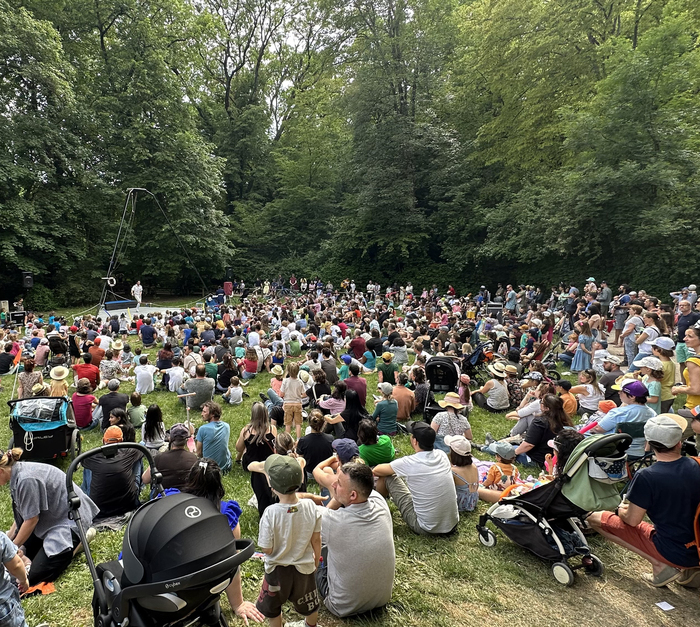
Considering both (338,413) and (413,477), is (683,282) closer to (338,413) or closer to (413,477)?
(338,413)

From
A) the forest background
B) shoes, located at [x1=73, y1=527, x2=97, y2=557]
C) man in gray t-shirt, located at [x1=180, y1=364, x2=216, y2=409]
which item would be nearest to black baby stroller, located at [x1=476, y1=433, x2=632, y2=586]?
shoes, located at [x1=73, y1=527, x2=97, y2=557]

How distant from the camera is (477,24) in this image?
87.7 ft

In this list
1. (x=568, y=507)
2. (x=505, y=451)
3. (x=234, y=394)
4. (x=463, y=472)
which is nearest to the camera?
(x=568, y=507)

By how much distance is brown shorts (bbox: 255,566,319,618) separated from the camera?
3.01 meters

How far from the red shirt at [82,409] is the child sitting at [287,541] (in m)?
6.15

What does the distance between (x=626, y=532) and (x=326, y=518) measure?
287 cm

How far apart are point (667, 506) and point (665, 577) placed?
742 millimetres

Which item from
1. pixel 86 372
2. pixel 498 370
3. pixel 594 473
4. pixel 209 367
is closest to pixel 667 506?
pixel 594 473

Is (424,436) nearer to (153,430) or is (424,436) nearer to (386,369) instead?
(153,430)

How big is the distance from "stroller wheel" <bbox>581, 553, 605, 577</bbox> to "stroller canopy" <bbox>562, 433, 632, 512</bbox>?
1.77 feet

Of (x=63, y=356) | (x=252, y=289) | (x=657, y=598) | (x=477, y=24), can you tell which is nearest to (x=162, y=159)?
(x=252, y=289)

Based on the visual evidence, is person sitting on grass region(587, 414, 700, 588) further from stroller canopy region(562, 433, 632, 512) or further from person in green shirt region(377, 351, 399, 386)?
person in green shirt region(377, 351, 399, 386)

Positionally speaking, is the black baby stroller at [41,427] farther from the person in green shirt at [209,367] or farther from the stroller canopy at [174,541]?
the stroller canopy at [174,541]

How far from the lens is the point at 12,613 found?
2688 mm
